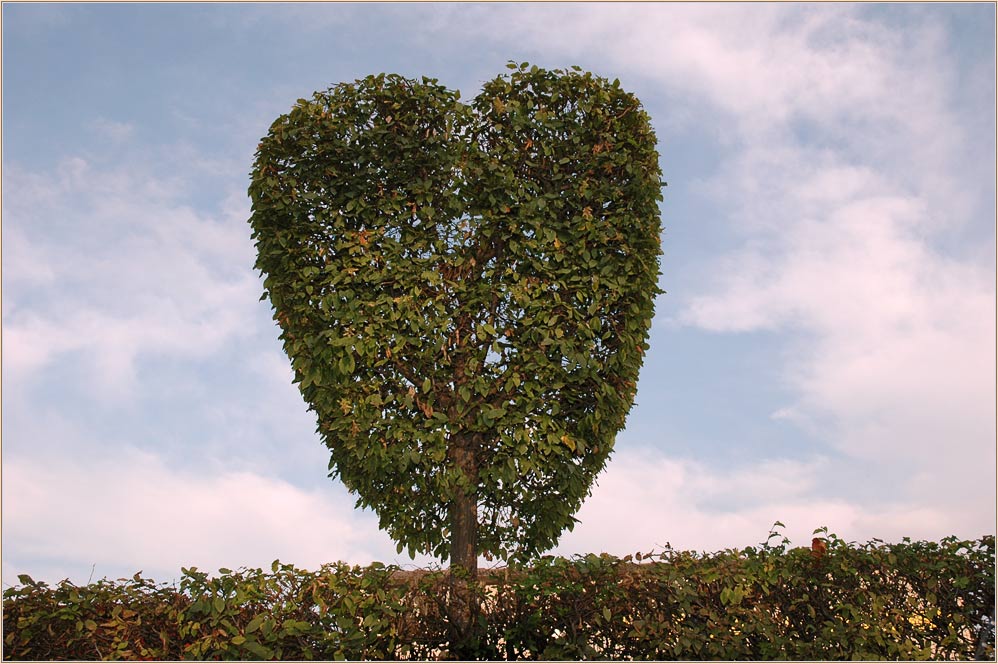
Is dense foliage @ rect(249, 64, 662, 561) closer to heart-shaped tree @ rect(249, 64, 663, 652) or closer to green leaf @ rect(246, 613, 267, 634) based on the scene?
heart-shaped tree @ rect(249, 64, 663, 652)

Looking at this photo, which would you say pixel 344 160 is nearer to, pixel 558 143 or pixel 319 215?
pixel 319 215

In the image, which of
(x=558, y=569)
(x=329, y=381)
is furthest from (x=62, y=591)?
(x=558, y=569)

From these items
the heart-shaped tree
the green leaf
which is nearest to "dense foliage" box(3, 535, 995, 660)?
the green leaf

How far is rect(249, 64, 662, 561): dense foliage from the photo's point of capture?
724 cm

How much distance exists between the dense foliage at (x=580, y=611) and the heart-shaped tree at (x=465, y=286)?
124 centimetres

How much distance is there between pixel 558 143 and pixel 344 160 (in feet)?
7.26

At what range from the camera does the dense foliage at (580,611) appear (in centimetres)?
566

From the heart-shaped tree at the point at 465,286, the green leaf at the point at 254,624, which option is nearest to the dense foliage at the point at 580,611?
the green leaf at the point at 254,624

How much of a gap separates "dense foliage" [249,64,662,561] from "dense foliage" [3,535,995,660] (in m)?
1.26

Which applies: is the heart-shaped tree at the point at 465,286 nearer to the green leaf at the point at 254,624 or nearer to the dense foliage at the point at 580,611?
the dense foliage at the point at 580,611

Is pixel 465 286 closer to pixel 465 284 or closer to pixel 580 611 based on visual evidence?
pixel 465 284

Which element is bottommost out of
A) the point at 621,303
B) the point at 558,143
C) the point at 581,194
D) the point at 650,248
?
the point at 621,303

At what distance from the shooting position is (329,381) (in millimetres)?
7301

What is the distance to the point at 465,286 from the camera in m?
7.46
